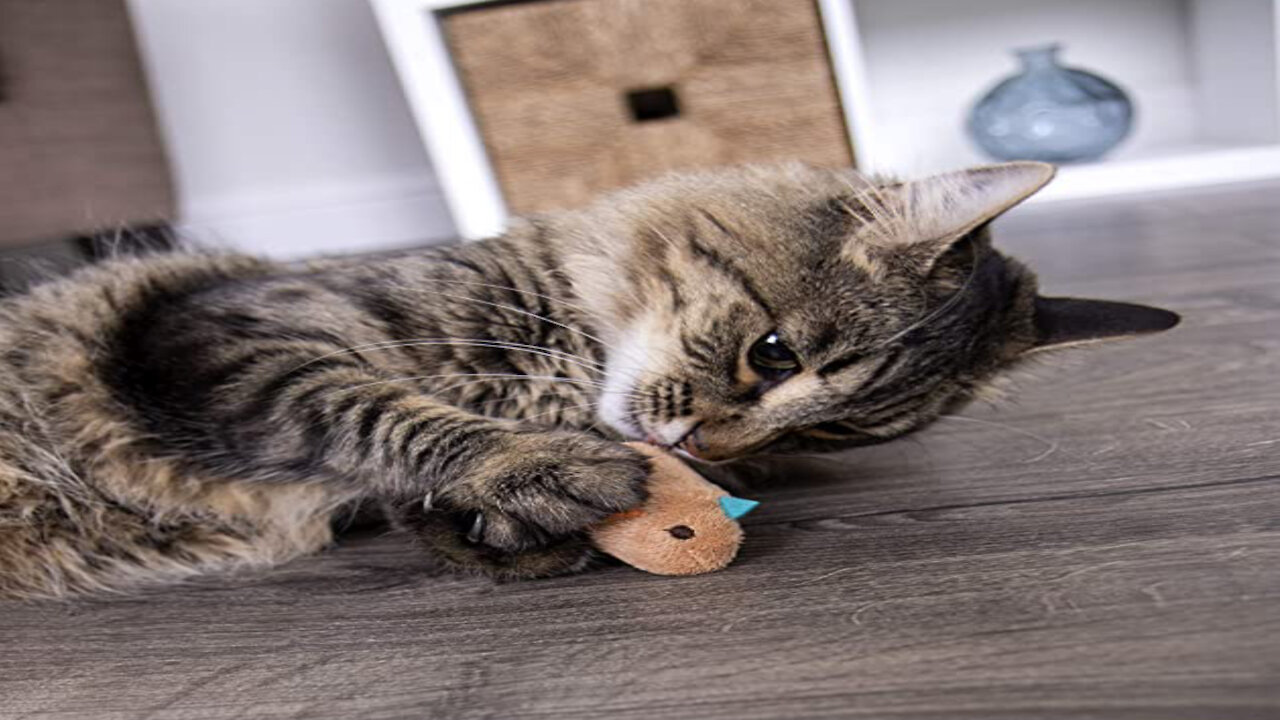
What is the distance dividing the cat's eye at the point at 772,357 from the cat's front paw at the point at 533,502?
0.61 ft

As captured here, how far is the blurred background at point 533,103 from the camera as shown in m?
2.63

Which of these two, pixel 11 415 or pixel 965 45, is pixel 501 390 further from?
pixel 965 45

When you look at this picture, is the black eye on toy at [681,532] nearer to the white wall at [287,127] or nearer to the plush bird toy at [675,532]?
the plush bird toy at [675,532]

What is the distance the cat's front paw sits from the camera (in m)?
1.00

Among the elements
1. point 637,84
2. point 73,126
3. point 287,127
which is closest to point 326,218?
point 287,127

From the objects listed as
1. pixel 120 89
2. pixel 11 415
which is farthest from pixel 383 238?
pixel 11 415

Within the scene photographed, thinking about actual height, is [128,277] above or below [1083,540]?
above

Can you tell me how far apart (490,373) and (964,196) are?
572 mm

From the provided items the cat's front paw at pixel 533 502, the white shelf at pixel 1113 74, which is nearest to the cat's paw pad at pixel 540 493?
the cat's front paw at pixel 533 502

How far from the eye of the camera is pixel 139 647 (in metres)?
0.99

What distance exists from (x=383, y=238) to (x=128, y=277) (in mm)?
2263

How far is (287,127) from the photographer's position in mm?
3623

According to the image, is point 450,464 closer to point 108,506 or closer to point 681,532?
point 681,532

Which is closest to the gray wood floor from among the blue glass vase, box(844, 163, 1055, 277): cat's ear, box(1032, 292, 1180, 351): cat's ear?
box(1032, 292, 1180, 351): cat's ear
